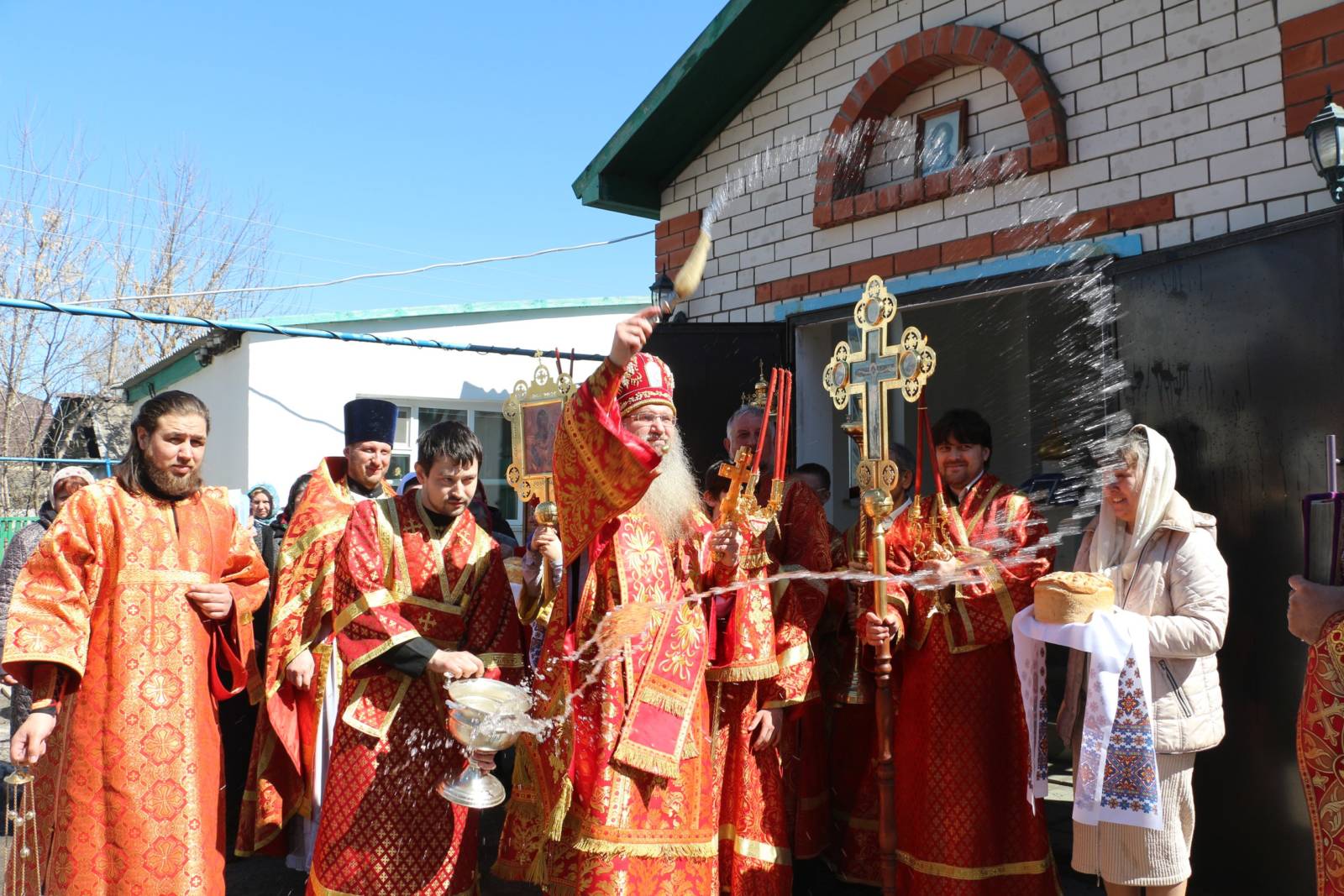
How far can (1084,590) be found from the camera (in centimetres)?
345

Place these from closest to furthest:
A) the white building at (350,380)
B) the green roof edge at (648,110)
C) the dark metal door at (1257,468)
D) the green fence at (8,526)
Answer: the dark metal door at (1257,468) < the green roof edge at (648,110) < the white building at (350,380) < the green fence at (8,526)

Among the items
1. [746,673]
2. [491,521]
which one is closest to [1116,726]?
[746,673]

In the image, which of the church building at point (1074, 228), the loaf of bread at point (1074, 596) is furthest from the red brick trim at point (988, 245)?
the loaf of bread at point (1074, 596)

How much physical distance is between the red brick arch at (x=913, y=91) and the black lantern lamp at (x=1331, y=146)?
144 cm

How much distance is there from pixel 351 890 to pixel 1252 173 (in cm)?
461

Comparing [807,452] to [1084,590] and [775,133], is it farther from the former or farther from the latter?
[1084,590]

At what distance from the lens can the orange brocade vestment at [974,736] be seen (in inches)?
155

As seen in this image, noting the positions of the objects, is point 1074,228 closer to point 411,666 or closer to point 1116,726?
point 1116,726

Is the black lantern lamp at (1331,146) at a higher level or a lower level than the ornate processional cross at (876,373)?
higher

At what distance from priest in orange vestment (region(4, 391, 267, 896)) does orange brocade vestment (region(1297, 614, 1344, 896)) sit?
348cm

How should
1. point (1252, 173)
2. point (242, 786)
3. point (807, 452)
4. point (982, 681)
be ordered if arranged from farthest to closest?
point (807, 452) < point (242, 786) < point (1252, 173) < point (982, 681)

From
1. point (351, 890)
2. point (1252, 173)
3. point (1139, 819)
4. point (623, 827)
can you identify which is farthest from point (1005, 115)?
point (351, 890)

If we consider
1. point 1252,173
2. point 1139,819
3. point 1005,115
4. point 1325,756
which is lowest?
point 1139,819

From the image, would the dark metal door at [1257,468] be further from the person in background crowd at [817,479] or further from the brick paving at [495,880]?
the person in background crowd at [817,479]
